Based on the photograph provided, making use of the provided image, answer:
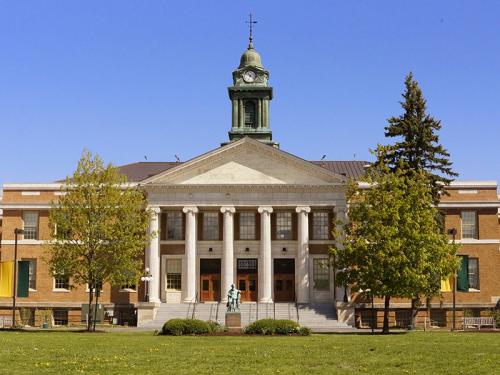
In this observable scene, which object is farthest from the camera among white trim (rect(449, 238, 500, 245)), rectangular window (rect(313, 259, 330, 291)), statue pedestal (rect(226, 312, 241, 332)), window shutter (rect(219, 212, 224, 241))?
window shutter (rect(219, 212, 224, 241))

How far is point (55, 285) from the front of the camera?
2421 inches

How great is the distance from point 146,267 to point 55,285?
25.8 feet

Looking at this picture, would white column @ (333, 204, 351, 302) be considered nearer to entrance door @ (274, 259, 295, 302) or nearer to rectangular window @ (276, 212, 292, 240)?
rectangular window @ (276, 212, 292, 240)

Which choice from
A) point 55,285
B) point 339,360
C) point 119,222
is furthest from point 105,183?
point 339,360

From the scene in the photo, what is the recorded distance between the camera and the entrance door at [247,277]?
61.4 metres

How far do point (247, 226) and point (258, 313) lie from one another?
8.28m

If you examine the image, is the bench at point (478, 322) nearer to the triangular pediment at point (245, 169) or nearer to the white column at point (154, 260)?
the triangular pediment at point (245, 169)

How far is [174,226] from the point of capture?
202 ft

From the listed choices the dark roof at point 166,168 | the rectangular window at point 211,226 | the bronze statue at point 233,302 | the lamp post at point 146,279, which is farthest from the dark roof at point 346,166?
the bronze statue at point 233,302

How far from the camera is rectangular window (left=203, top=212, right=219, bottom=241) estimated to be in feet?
202

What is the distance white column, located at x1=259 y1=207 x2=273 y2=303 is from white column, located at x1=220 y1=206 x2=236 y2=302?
2.18 m

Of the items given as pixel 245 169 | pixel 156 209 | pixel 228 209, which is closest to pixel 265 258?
pixel 228 209

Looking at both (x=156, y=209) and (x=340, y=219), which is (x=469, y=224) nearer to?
(x=340, y=219)

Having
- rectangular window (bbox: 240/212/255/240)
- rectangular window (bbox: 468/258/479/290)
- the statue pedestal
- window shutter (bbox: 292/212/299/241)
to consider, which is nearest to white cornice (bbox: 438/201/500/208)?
rectangular window (bbox: 468/258/479/290)
